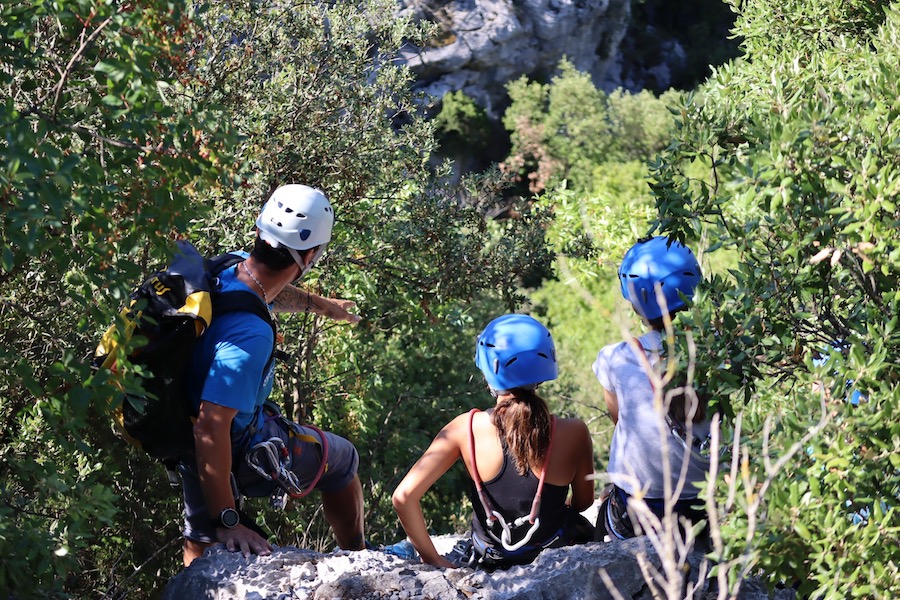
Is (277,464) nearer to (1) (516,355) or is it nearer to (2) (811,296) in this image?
(1) (516,355)

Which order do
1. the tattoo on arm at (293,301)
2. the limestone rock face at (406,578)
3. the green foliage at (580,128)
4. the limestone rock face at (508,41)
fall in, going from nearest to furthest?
the limestone rock face at (406,578)
the tattoo on arm at (293,301)
the green foliage at (580,128)
the limestone rock face at (508,41)

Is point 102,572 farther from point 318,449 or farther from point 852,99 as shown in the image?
point 852,99

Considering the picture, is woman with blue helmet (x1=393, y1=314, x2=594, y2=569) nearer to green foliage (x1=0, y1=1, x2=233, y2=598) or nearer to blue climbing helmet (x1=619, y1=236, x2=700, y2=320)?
blue climbing helmet (x1=619, y1=236, x2=700, y2=320)

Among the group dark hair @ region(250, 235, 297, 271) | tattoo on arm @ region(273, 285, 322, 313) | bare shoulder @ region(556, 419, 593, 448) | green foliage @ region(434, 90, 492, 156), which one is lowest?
green foliage @ region(434, 90, 492, 156)

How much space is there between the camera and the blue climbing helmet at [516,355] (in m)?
3.67

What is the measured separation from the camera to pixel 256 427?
159 inches

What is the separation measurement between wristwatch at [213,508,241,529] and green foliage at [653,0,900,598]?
6.21 feet

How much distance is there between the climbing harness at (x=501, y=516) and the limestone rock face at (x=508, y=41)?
83.3 ft

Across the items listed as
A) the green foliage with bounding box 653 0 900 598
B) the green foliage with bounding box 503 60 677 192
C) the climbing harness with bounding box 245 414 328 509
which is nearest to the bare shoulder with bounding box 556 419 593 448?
the green foliage with bounding box 653 0 900 598

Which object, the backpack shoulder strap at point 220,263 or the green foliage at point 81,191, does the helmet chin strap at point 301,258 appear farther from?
the green foliage at point 81,191

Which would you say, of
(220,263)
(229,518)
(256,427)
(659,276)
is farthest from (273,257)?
(659,276)

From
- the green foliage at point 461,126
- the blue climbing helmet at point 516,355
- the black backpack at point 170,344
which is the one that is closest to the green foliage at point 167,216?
the black backpack at point 170,344

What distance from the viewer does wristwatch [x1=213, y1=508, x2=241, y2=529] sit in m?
3.69

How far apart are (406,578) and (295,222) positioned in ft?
4.96
